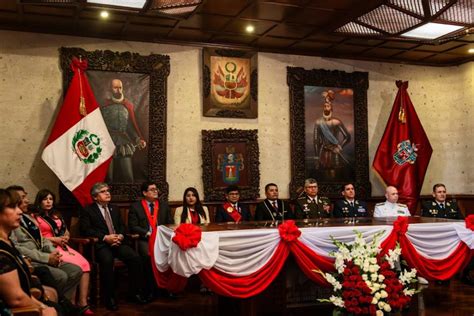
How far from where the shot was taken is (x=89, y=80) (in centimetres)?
684

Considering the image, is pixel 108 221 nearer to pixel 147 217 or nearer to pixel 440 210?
pixel 147 217

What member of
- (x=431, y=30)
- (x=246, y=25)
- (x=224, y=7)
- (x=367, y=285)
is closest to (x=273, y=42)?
(x=246, y=25)

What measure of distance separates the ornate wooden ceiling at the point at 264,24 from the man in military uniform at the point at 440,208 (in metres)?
2.10

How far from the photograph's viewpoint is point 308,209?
6.86 meters

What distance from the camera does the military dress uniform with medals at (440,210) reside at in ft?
23.5

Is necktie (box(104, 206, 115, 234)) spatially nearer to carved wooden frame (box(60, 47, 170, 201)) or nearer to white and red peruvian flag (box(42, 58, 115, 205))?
white and red peruvian flag (box(42, 58, 115, 205))

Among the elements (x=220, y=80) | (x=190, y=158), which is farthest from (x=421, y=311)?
(x=220, y=80)

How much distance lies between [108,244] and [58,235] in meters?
0.56

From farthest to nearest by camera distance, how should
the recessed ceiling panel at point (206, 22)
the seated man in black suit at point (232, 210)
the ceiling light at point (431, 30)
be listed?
the seated man in black suit at point (232, 210) < the recessed ceiling panel at point (206, 22) < the ceiling light at point (431, 30)

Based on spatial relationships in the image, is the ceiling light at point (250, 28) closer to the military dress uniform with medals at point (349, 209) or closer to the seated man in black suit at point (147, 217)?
the seated man in black suit at point (147, 217)

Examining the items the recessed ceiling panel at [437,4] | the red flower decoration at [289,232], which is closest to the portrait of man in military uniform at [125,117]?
the red flower decoration at [289,232]

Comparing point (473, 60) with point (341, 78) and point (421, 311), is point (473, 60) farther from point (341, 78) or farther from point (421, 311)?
Result: point (421, 311)

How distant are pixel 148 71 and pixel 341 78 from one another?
3123 millimetres

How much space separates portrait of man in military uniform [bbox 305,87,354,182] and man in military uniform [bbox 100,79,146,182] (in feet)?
8.64
